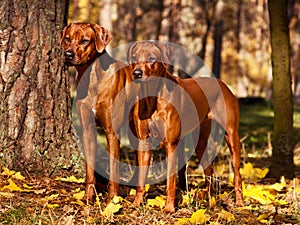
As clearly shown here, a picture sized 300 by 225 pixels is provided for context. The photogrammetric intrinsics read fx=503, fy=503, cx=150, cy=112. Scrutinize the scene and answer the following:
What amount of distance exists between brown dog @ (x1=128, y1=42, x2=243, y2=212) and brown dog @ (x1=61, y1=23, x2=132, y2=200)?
21 centimetres

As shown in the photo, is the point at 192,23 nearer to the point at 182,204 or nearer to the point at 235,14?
the point at 182,204

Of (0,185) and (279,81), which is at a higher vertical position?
(279,81)

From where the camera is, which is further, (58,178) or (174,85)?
(58,178)

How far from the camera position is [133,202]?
473cm

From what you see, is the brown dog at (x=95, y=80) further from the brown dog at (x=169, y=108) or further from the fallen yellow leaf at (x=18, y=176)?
the fallen yellow leaf at (x=18, y=176)

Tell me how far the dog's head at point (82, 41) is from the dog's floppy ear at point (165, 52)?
0.48 m

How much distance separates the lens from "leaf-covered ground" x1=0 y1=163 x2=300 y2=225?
13.7 ft

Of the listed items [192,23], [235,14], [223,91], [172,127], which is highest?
[235,14]

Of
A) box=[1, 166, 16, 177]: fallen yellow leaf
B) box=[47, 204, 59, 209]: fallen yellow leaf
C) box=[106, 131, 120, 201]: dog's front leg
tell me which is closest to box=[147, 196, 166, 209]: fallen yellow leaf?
box=[106, 131, 120, 201]: dog's front leg

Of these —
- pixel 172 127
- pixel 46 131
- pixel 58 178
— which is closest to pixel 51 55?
pixel 46 131

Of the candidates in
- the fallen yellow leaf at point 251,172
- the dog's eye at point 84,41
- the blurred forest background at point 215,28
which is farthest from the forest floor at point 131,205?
the blurred forest background at point 215,28

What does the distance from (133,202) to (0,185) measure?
125cm

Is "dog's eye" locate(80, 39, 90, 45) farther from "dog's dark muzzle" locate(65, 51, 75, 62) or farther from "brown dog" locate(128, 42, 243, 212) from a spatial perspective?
"brown dog" locate(128, 42, 243, 212)

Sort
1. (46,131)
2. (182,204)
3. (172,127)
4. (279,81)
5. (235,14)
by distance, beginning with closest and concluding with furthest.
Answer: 1. (172,127)
2. (182,204)
3. (46,131)
4. (279,81)
5. (235,14)
